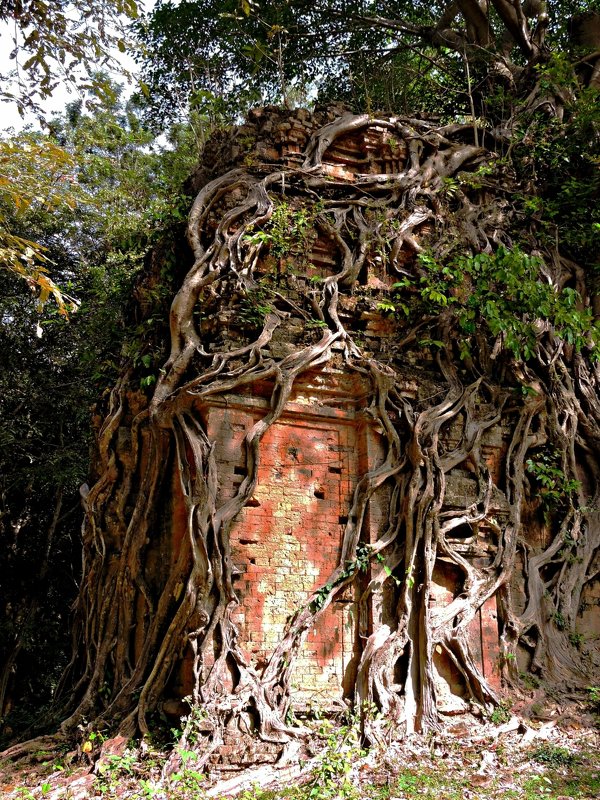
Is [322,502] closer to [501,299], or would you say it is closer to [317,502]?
[317,502]

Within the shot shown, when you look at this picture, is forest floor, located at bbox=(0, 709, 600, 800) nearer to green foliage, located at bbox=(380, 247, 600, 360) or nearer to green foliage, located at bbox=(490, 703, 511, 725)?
green foliage, located at bbox=(490, 703, 511, 725)

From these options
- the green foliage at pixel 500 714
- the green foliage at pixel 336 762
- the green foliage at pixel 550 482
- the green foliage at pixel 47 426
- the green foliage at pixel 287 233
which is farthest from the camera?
the green foliage at pixel 47 426

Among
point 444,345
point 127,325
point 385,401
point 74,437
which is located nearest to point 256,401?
point 385,401

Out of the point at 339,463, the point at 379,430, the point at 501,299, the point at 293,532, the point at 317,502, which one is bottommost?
the point at 293,532

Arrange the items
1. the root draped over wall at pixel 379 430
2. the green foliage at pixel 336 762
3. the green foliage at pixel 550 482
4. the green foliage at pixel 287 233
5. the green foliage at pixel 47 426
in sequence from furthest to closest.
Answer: the green foliage at pixel 47 426 < the green foliage at pixel 550 482 < the green foliage at pixel 287 233 < the root draped over wall at pixel 379 430 < the green foliage at pixel 336 762

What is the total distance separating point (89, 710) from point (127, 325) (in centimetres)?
430

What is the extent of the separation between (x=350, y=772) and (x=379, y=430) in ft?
9.75

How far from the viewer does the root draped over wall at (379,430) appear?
642 centimetres

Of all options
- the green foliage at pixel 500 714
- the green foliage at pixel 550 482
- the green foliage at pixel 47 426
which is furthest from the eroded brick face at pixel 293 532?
the green foliage at pixel 47 426

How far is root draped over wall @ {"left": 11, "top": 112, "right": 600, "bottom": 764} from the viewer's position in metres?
6.42

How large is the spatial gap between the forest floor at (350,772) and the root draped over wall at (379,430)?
275 mm

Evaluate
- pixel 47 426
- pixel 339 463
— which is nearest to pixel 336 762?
pixel 339 463

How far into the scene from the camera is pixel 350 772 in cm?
559

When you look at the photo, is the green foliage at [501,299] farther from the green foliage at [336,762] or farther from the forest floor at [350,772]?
the green foliage at [336,762]
